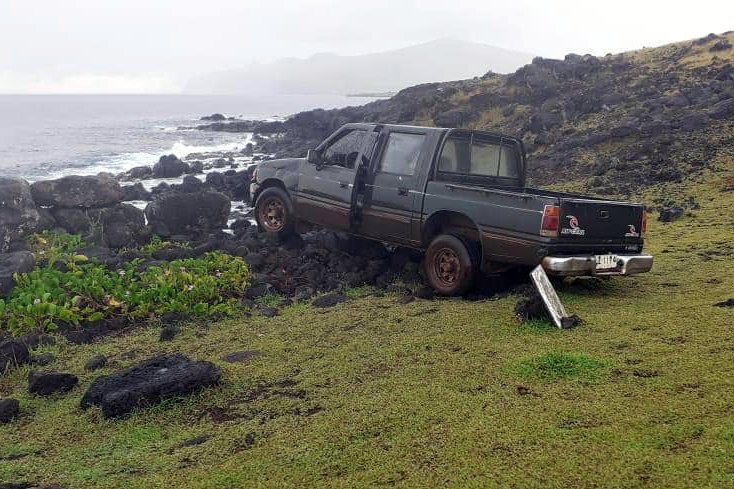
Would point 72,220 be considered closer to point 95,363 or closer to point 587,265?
point 95,363

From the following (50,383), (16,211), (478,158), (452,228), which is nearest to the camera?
(50,383)

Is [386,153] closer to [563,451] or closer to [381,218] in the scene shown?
[381,218]

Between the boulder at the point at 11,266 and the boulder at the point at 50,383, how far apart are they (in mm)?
3551

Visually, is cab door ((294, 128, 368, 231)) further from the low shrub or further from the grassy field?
the grassy field

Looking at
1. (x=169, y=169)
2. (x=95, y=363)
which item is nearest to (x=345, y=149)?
(x=95, y=363)

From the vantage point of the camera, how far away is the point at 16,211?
13.0 m

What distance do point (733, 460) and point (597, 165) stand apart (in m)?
17.6

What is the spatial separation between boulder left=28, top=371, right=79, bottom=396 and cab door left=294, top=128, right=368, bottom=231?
15.7 feet

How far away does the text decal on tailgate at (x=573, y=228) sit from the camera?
7.25 metres

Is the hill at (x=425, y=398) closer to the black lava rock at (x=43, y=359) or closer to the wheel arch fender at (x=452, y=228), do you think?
the black lava rock at (x=43, y=359)

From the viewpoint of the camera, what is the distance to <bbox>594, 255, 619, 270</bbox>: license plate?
744 cm

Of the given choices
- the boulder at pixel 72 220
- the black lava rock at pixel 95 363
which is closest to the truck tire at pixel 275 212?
the boulder at pixel 72 220

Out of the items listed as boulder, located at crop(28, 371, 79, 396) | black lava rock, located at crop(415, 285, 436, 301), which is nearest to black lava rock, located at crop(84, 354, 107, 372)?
boulder, located at crop(28, 371, 79, 396)

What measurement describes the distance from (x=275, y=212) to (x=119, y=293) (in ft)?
11.6
